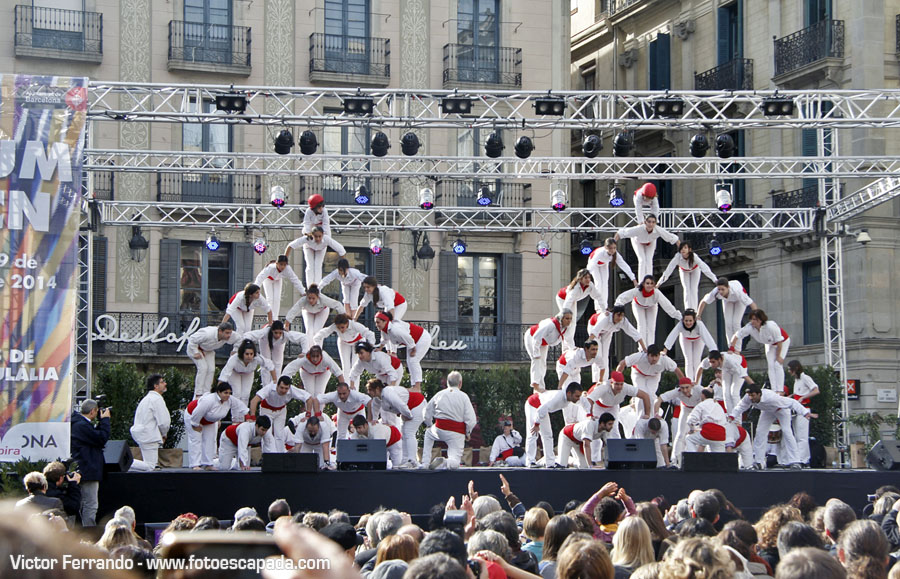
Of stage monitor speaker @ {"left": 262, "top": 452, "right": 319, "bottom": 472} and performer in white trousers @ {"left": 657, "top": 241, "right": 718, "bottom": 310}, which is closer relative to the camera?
stage monitor speaker @ {"left": 262, "top": 452, "right": 319, "bottom": 472}

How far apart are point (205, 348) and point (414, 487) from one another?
3.82 metres

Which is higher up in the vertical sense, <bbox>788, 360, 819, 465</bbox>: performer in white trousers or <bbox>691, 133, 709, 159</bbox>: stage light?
<bbox>691, 133, 709, 159</bbox>: stage light

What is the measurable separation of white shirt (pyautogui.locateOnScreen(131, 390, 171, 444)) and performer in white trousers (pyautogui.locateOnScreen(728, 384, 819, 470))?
754 centimetres

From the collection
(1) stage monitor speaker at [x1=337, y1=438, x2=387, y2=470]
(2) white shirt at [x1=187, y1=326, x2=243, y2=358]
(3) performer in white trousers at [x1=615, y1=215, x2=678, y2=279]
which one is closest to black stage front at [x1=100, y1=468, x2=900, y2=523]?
(1) stage monitor speaker at [x1=337, y1=438, x2=387, y2=470]

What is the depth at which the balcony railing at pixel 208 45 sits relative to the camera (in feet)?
87.0

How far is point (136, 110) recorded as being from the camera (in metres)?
15.8

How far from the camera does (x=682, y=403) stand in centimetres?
1639

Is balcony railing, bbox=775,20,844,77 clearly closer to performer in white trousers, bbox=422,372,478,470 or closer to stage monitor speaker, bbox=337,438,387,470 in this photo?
performer in white trousers, bbox=422,372,478,470

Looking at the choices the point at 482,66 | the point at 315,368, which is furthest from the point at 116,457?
the point at 482,66

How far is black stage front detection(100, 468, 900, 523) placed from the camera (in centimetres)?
1343

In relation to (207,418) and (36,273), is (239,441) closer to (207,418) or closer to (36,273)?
(207,418)

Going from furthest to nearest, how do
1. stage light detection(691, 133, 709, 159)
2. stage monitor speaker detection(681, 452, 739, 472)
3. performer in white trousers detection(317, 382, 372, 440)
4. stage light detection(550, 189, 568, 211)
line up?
1. stage light detection(550, 189, 568, 211)
2. stage light detection(691, 133, 709, 159)
3. performer in white trousers detection(317, 382, 372, 440)
4. stage monitor speaker detection(681, 452, 739, 472)

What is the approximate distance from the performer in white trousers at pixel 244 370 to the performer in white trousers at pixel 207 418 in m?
0.34

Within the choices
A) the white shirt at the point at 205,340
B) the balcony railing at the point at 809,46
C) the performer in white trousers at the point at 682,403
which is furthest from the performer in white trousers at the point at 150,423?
the balcony railing at the point at 809,46
